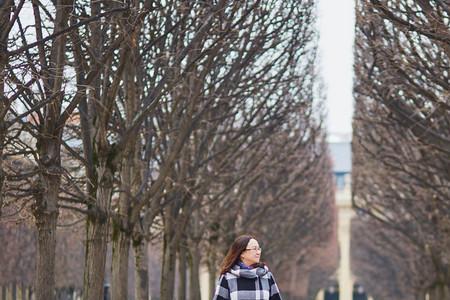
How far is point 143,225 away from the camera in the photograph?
25297mm

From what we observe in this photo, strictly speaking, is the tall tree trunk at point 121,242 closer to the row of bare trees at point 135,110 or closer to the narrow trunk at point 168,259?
the row of bare trees at point 135,110

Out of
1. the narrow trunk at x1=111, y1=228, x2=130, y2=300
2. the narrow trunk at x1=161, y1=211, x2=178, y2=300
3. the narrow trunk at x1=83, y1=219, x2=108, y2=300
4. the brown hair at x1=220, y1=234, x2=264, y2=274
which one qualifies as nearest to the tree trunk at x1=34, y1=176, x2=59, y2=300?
the narrow trunk at x1=83, y1=219, x2=108, y2=300

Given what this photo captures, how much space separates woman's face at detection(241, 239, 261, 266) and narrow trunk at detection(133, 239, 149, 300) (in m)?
16.0

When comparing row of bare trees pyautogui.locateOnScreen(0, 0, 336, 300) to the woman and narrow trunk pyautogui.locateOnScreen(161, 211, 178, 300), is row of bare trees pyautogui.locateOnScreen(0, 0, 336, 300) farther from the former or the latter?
the woman

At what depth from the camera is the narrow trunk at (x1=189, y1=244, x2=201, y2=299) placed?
32844 millimetres

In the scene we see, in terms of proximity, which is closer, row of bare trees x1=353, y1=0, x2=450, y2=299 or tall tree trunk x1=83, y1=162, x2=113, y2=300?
tall tree trunk x1=83, y1=162, x2=113, y2=300

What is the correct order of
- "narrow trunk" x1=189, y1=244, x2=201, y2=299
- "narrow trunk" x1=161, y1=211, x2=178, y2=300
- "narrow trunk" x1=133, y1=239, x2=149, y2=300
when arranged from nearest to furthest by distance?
"narrow trunk" x1=133, y1=239, x2=149, y2=300 < "narrow trunk" x1=161, y1=211, x2=178, y2=300 < "narrow trunk" x1=189, y1=244, x2=201, y2=299

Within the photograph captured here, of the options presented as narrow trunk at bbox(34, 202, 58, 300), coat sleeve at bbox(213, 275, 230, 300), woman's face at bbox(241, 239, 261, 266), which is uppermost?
narrow trunk at bbox(34, 202, 58, 300)

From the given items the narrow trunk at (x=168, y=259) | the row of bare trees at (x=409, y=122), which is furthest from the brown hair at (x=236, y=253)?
the narrow trunk at (x=168, y=259)

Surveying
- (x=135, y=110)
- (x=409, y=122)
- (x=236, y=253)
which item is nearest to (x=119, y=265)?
(x=135, y=110)

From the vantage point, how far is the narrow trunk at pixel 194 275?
32.8 meters

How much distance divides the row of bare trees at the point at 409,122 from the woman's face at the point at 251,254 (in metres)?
7.25

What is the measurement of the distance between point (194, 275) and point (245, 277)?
2484cm

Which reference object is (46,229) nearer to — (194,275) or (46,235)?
(46,235)
